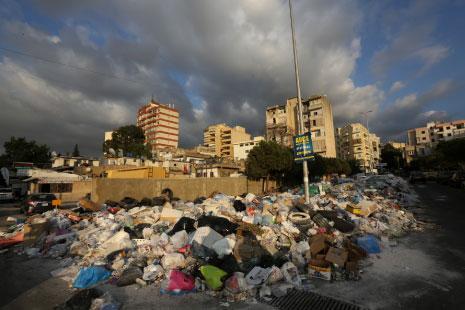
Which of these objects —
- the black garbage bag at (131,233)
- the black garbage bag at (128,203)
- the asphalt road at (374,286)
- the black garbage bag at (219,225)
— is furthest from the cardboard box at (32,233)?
the black garbage bag at (219,225)

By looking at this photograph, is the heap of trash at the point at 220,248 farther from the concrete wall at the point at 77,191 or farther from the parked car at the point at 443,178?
the parked car at the point at 443,178

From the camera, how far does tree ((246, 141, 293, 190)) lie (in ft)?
82.5

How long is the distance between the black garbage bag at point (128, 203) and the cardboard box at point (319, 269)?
10.5 metres

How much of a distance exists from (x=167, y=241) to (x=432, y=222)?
10105 mm

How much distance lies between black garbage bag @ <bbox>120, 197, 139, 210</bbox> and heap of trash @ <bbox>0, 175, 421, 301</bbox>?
121 inches

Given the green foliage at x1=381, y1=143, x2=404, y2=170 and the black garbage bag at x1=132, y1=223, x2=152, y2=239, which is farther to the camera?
the green foliage at x1=381, y1=143, x2=404, y2=170

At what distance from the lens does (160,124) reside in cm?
9031

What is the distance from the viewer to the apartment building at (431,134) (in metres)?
83.1

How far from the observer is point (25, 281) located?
5301 millimetres

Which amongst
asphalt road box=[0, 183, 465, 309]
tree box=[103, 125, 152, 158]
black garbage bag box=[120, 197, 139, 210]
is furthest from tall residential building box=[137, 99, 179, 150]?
asphalt road box=[0, 183, 465, 309]

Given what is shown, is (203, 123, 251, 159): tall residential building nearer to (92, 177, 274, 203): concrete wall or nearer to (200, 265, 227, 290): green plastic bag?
(92, 177, 274, 203): concrete wall

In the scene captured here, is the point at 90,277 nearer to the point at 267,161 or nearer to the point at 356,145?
the point at 267,161

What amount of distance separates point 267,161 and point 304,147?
14399mm

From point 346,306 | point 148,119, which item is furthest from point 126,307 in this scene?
point 148,119
